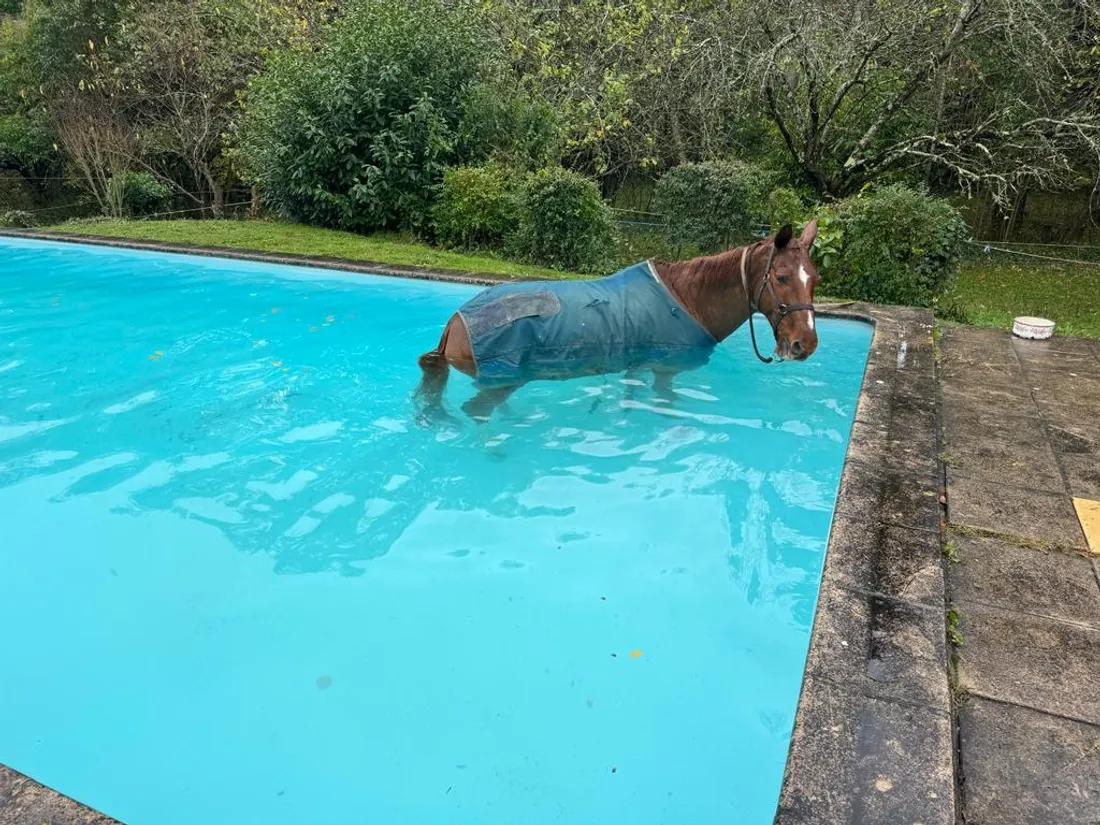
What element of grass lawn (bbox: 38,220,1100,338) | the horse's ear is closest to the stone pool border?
the horse's ear

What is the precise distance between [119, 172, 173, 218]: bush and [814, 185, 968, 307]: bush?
59.9ft

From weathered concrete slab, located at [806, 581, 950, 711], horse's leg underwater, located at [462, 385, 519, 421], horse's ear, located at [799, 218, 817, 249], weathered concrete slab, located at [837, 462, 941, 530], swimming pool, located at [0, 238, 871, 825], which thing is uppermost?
horse's ear, located at [799, 218, 817, 249]

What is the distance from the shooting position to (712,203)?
11.4 meters

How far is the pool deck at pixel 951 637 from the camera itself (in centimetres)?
215

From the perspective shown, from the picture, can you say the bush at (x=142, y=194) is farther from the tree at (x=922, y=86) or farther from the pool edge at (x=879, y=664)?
the pool edge at (x=879, y=664)

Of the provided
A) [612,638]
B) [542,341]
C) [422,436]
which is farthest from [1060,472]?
[422,436]

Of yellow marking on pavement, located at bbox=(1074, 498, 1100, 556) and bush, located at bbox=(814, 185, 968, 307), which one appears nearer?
yellow marking on pavement, located at bbox=(1074, 498, 1100, 556)

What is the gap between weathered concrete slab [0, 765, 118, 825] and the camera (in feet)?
6.74

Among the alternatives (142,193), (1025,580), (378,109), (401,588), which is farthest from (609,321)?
(142,193)

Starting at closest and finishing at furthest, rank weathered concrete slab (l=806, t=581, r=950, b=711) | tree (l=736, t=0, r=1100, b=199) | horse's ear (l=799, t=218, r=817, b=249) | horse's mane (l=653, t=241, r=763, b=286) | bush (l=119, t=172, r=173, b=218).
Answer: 1. weathered concrete slab (l=806, t=581, r=950, b=711)
2. horse's ear (l=799, t=218, r=817, b=249)
3. horse's mane (l=653, t=241, r=763, b=286)
4. tree (l=736, t=0, r=1100, b=199)
5. bush (l=119, t=172, r=173, b=218)

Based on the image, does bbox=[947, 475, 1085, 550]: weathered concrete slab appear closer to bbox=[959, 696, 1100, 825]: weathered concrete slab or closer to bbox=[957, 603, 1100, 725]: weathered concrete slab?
bbox=[957, 603, 1100, 725]: weathered concrete slab

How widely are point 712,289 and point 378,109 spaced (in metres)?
11.2

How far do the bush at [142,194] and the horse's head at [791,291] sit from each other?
64.7 ft

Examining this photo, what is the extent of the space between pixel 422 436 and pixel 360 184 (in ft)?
33.6
